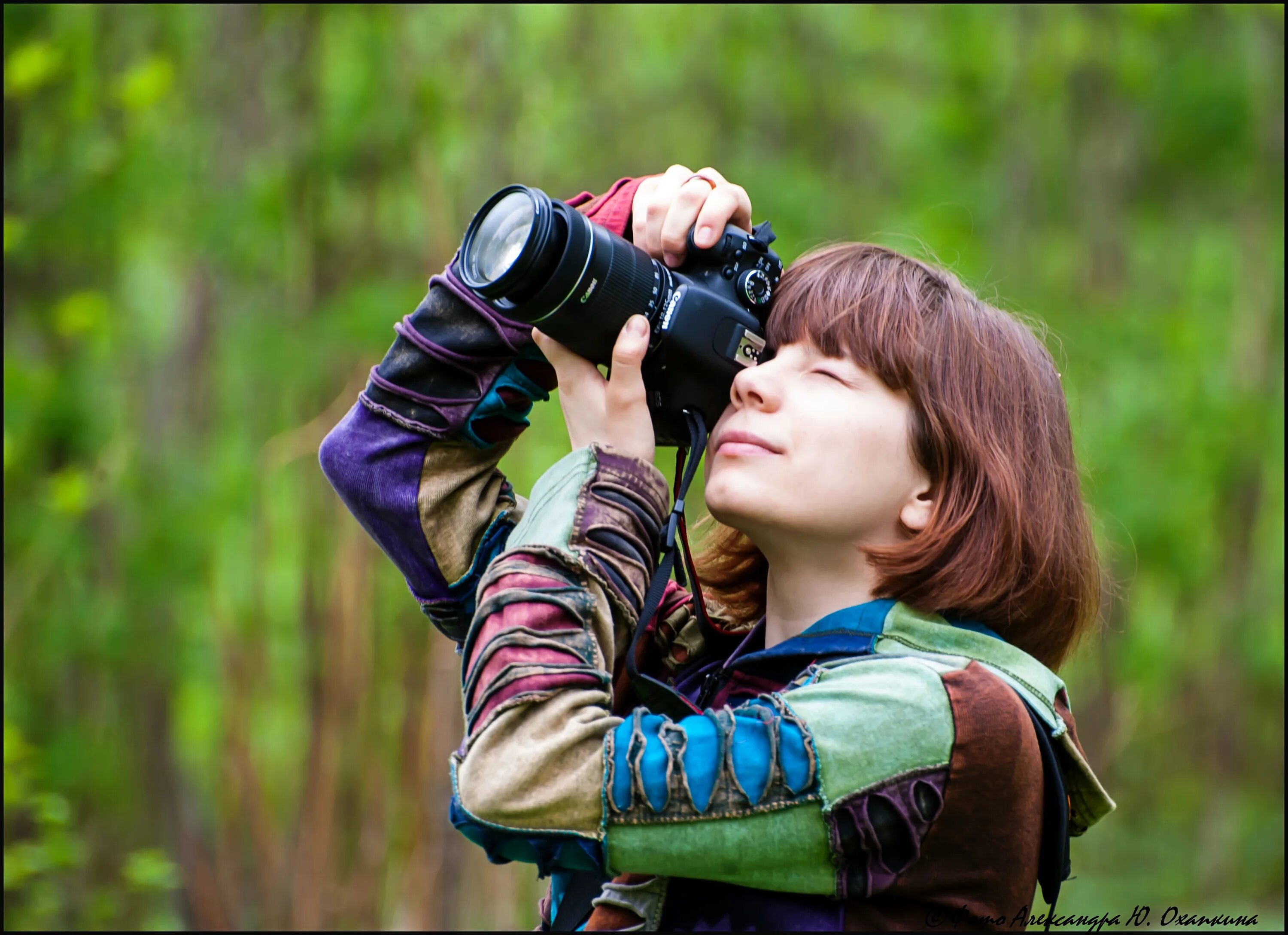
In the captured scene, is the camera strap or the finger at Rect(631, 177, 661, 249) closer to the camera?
the camera strap

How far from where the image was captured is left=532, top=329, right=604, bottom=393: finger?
1323mm

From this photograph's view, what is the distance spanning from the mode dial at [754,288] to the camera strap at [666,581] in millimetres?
143

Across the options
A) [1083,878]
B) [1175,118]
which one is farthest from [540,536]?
[1083,878]

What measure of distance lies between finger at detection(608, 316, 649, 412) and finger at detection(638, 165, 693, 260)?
5.6 inches

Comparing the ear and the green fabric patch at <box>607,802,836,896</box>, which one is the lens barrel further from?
the green fabric patch at <box>607,802,836,896</box>

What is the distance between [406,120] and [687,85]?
151cm

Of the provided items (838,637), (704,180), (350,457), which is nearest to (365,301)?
(350,457)

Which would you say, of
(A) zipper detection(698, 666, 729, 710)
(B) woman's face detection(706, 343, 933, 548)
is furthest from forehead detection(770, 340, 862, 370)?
(A) zipper detection(698, 666, 729, 710)

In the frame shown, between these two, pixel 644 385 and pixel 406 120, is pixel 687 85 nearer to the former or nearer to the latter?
pixel 406 120

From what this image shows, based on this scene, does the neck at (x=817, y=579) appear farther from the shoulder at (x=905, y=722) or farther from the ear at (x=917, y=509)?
the shoulder at (x=905, y=722)

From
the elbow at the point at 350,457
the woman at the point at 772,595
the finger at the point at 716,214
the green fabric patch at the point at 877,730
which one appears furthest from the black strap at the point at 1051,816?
the elbow at the point at 350,457

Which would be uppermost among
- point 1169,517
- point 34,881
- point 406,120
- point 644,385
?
point 406,120

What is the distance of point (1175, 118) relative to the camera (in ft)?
18.5

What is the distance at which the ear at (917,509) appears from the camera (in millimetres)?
1355
